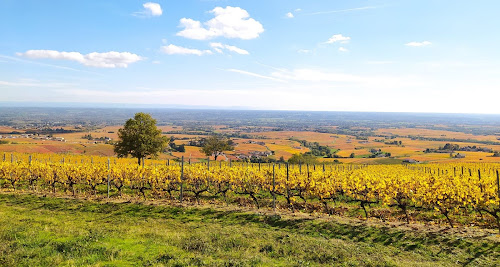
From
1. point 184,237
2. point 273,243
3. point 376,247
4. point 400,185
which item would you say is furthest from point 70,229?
point 400,185

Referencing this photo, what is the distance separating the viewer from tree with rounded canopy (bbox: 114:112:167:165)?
33812mm

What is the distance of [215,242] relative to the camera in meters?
10.2

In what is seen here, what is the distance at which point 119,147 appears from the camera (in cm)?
3466

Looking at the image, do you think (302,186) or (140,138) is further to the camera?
(140,138)

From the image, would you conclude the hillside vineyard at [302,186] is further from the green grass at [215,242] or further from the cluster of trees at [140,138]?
the cluster of trees at [140,138]

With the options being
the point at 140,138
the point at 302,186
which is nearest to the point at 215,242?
the point at 302,186

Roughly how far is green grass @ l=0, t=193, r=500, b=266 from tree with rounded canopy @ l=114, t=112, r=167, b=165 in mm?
19828

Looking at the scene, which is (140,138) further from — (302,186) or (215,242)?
(215,242)

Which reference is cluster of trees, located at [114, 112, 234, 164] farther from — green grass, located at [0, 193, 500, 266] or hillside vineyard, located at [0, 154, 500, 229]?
green grass, located at [0, 193, 500, 266]

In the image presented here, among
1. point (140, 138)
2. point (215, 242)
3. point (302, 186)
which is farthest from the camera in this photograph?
point (140, 138)

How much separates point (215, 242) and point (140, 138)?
26316mm

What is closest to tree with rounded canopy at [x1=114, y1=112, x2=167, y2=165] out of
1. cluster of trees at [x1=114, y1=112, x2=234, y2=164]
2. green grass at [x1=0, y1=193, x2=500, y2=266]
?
cluster of trees at [x1=114, y1=112, x2=234, y2=164]

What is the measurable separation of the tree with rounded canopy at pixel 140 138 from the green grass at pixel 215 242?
65.1 feet

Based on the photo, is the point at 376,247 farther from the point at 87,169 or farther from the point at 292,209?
the point at 87,169
